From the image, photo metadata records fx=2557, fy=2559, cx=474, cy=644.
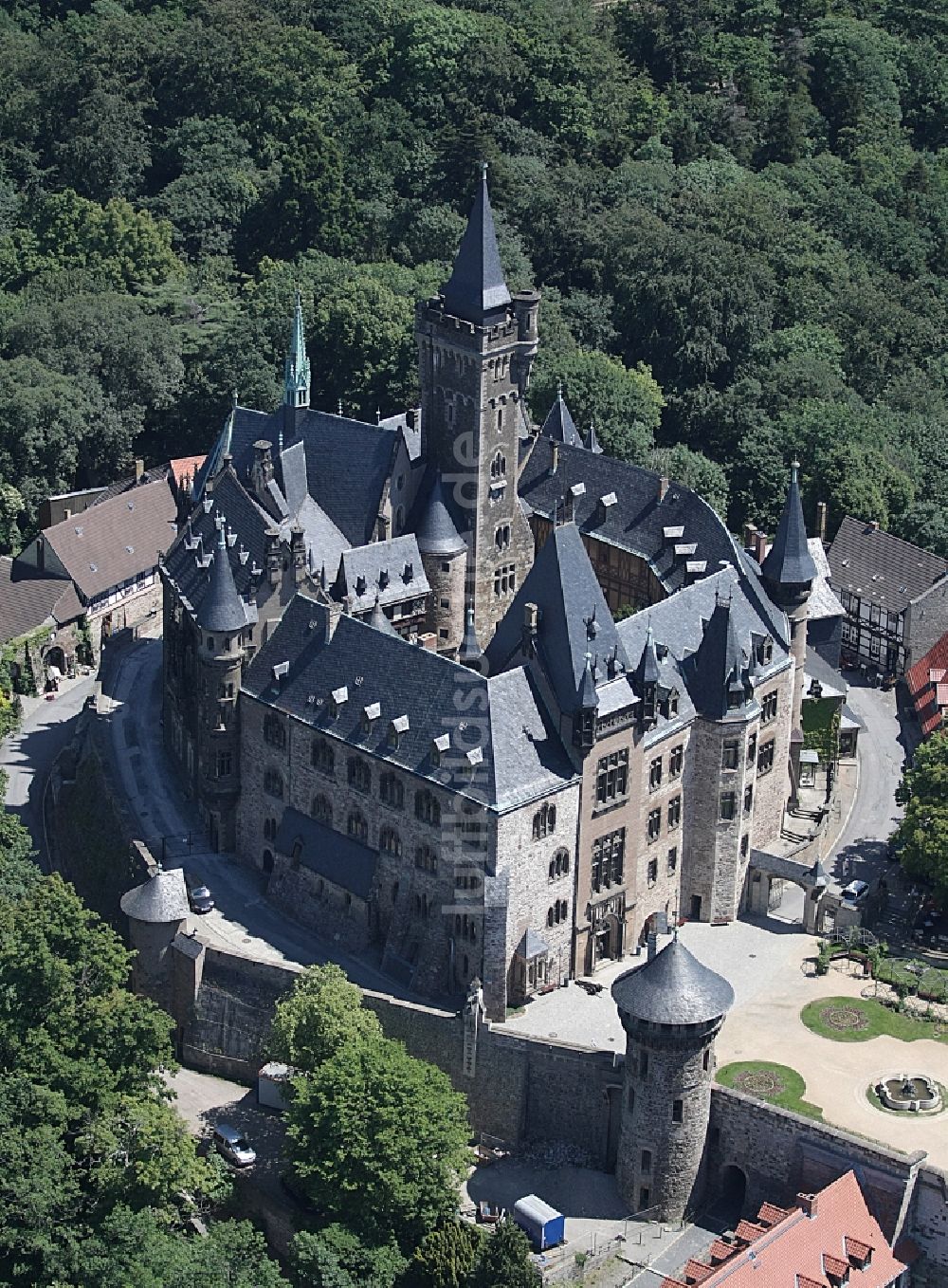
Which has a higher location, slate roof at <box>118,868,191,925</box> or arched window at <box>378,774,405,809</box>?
arched window at <box>378,774,405,809</box>

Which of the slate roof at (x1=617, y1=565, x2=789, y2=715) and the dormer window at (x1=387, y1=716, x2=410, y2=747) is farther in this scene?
the slate roof at (x1=617, y1=565, x2=789, y2=715)

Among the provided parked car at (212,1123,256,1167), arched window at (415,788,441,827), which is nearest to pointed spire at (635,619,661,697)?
arched window at (415,788,441,827)

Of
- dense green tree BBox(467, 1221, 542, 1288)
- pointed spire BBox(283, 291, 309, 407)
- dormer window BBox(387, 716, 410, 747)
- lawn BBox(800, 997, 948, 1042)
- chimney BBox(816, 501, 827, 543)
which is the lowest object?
dense green tree BBox(467, 1221, 542, 1288)

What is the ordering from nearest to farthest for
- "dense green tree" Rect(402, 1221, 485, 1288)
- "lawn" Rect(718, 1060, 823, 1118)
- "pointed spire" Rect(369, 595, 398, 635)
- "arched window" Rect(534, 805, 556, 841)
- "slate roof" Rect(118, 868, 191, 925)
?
1. "dense green tree" Rect(402, 1221, 485, 1288)
2. "lawn" Rect(718, 1060, 823, 1118)
3. "arched window" Rect(534, 805, 556, 841)
4. "slate roof" Rect(118, 868, 191, 925)
5. "pointed spire" Rect(369, 595, 398, 635)

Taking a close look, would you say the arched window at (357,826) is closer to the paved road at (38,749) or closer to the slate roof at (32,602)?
the paved road at (38,749)

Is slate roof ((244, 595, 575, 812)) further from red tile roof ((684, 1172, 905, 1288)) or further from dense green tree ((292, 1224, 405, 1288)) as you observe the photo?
red tile roof ((684, 1172, 905, 1288))

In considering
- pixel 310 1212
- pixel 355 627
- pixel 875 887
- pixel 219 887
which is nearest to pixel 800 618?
pixel 875 887

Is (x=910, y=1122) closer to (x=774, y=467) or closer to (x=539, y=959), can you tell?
(x=539, y=959)
